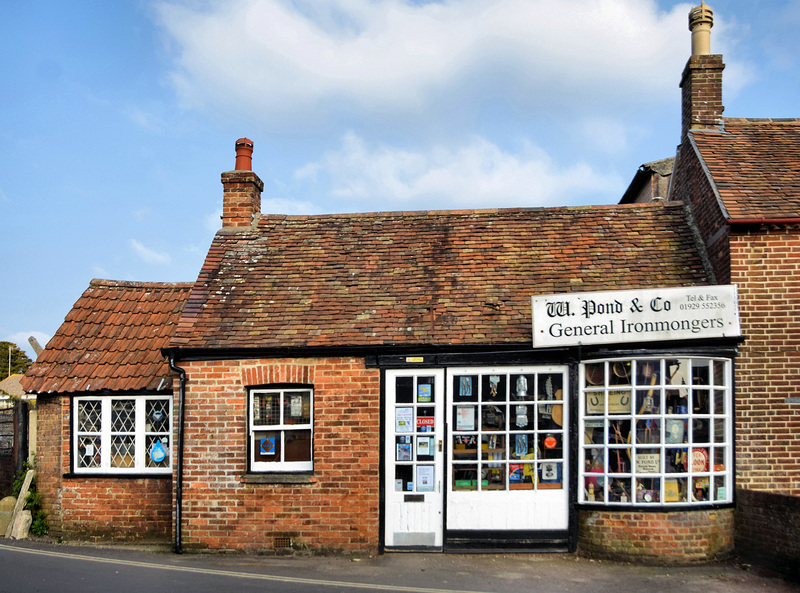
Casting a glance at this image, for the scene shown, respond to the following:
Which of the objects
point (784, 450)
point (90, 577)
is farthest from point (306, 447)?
point (784, 450)

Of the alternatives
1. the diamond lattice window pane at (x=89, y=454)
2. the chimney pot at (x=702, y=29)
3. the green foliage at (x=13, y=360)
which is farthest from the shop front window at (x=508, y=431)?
the green foliage at (x=13, y=360)

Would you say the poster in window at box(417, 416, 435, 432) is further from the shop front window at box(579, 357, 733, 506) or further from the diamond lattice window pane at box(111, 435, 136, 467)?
the diamond lattice window pane at box(111, 435, 136, 467)

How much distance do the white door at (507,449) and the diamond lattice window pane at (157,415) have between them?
16.4ft

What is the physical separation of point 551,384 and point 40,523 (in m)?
9.10

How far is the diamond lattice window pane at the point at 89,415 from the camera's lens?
11.4m

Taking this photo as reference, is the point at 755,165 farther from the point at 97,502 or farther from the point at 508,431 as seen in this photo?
the point at 97,502

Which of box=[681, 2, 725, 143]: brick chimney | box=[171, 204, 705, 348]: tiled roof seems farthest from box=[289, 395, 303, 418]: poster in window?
box=[681, 2, 725, 143]: brick chimney

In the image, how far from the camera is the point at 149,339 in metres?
12.1

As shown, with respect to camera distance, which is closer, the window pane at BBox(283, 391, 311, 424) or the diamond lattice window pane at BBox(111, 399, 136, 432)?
the window pane at BBox(283, 391, 311, 424)

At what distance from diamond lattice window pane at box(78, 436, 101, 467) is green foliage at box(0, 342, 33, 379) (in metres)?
60.2

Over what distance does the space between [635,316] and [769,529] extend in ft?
11.0

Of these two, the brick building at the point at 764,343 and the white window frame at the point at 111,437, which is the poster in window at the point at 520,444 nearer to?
the brick building at the point at 764,343

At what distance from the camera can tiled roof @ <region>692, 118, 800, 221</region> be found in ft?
33.2

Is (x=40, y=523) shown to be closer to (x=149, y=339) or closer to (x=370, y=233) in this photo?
(x=149, y=339)
